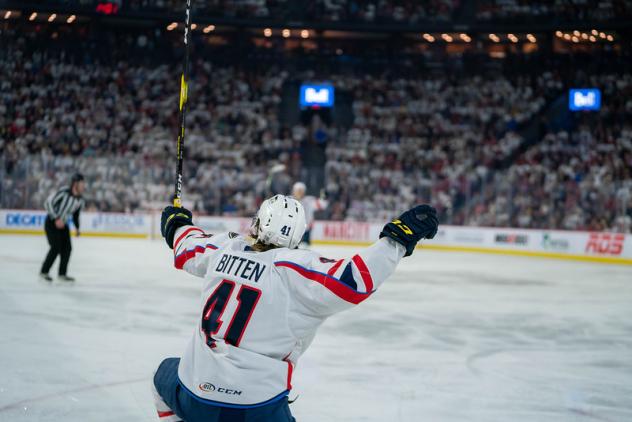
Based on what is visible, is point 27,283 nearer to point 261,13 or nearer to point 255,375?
point 255,375

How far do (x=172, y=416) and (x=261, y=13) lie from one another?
28.2 m

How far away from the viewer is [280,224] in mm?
3070

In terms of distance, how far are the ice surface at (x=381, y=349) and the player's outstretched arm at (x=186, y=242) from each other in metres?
1.95

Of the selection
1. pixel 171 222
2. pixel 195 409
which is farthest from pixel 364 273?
pixel 171 222

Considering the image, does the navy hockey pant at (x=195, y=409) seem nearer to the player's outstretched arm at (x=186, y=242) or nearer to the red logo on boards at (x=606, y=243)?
the player's outstretched arm at (x=186, y=242)

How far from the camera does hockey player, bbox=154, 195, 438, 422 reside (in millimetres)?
2854

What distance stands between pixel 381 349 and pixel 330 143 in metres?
20.2

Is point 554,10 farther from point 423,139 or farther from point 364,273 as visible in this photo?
point 364,273

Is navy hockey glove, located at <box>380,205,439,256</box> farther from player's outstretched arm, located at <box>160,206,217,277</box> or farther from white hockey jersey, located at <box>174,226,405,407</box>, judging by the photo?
player's outstretched arm, located at <box>160,206,217,277</box>

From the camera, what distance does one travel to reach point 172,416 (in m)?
3.17

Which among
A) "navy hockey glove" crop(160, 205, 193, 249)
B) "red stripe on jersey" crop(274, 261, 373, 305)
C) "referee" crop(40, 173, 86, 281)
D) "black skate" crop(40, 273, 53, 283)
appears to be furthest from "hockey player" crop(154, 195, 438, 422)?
"black skate" crop(40, 273, 53, 283)

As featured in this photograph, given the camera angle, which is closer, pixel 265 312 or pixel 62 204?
pixel 265 312

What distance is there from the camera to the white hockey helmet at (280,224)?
307cm

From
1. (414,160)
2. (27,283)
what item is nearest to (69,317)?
(27,283)
